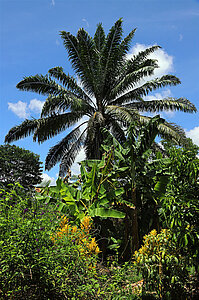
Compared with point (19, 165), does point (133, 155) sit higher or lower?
lower

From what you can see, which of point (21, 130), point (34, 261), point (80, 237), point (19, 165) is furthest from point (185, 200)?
point (19, 165)

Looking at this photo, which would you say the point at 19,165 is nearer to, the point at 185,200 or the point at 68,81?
the point at 68,81

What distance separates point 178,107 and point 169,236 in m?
8.71

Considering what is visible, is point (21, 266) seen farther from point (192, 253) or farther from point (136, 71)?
point (136, 71)

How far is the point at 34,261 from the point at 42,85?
10.3 metres

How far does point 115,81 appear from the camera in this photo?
13922mm

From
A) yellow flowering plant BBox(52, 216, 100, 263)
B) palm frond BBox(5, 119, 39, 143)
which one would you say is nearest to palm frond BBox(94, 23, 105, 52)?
palm frond BBox(5, 119, 39, 143)

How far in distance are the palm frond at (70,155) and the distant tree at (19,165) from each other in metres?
11.2

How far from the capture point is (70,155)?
45.0 feet

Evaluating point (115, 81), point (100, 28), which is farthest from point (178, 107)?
point (100, 28)

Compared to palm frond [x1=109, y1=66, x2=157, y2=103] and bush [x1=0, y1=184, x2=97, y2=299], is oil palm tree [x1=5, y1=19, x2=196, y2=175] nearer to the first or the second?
palm frond [x1=109, y1=66, x2=157, y2=103]

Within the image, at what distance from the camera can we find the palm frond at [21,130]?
13.0 m

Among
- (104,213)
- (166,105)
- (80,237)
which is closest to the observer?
(80,237)

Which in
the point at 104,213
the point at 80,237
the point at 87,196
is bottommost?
the point at 80,237
